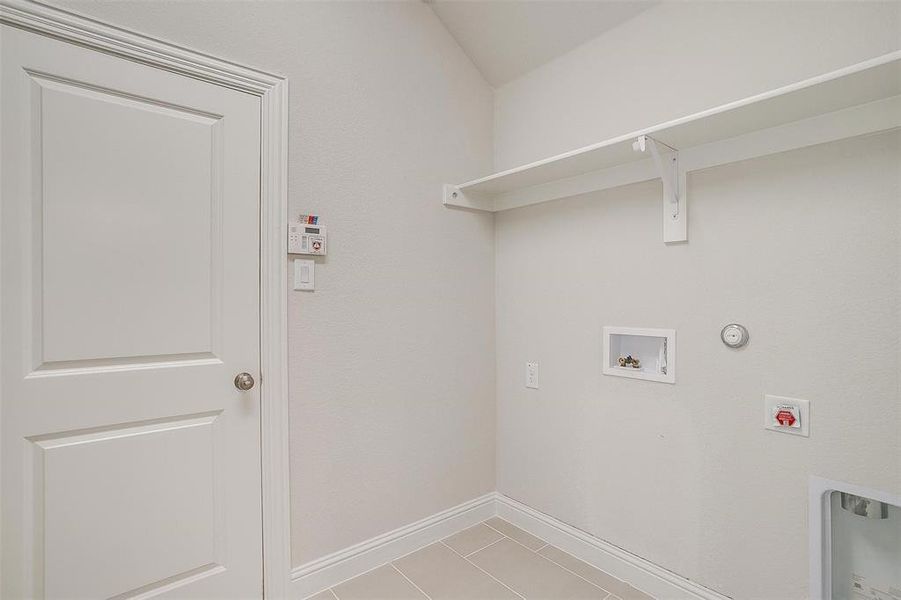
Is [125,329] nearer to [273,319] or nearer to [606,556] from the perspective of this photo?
[273,319]

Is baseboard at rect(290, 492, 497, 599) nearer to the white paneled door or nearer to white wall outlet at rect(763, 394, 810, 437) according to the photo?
the white paneled door

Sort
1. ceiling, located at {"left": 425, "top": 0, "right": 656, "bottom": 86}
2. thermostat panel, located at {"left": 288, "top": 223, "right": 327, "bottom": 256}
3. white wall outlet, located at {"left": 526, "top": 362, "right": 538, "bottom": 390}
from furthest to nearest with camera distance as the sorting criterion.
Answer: white wall outlet, located at {"left": 526, "top": 362, "right": 538, "bottom": 390} < ceiling, located at {"left": 425, "top": 0, "right": 656, "bottom": 86} < thermostat panel, located at {"left": 288, "top": 223, "right": 327, "bottom": 256}

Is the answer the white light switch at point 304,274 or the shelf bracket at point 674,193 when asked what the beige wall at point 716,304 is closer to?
the shelf bracket at point 674,193

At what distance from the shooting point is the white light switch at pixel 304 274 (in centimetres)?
174

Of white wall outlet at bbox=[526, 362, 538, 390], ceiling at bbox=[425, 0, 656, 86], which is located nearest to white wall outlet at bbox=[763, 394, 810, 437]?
white wall outlet at bbox=[526, 362, 538, 390]

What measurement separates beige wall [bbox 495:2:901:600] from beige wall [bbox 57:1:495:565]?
1.04 feet

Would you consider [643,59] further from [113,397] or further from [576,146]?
[113,397]

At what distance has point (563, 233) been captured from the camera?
2.12 m

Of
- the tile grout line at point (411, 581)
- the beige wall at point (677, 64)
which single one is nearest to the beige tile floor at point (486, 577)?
the tile grout line at point (411, 581)

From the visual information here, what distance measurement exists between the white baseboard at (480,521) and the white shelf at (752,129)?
144 cm

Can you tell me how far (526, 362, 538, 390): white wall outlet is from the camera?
2.25 meters

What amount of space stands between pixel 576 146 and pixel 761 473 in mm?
1492

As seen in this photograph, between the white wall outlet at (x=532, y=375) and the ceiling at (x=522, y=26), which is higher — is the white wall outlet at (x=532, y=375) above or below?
below

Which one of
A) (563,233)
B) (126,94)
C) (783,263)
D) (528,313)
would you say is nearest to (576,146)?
(563,233)
